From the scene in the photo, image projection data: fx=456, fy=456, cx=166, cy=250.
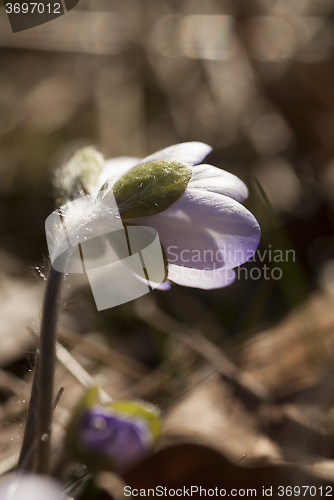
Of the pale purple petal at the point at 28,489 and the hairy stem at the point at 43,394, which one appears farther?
the hairy stem at the point at 43,394

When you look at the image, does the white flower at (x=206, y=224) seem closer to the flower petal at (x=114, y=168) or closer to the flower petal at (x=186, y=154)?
the flower petal at (x=186, y=154)

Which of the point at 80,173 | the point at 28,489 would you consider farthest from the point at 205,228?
the point at 28,489

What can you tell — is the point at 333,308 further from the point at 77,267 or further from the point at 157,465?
the point at 77,267

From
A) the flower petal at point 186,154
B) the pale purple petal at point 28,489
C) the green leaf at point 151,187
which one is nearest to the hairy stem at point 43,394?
the pale purple petal at point 28,489

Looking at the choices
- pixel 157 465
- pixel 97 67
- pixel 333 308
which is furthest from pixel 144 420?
pixel 97 67

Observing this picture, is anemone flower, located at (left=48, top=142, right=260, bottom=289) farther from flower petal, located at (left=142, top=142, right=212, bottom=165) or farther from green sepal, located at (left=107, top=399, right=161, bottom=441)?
green sepal, located at (left=107, top=399, right=161, bottom=441)

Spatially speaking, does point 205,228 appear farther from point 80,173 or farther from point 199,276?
point 80,173

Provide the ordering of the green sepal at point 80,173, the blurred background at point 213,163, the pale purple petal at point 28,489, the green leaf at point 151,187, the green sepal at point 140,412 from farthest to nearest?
the blurred background at point 213,163 → the green sepal at point 140,412 → the green sepal at point 80,173 → the green leaf at point 151,187 → the pale purple petal at point 28,489
